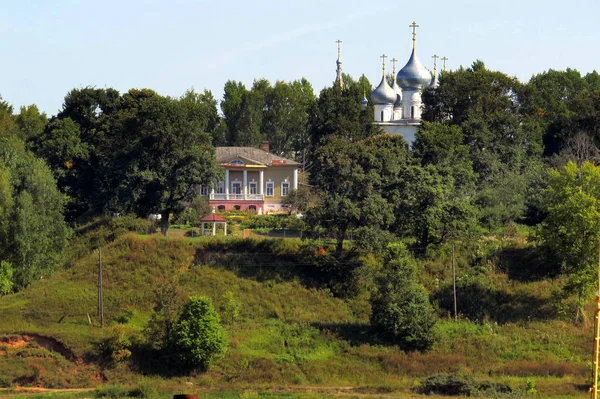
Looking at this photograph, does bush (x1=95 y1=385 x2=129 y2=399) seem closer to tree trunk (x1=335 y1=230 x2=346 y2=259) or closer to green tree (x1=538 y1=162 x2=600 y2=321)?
tree trunk (x1=335 y1=230 x2=346 y2=259)

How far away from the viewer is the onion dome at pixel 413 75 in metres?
80.0

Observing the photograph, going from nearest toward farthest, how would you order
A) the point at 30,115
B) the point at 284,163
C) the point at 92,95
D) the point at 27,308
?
1. the point at 27,308
2. the point at 92,95
3. the point at 284,163
4. the point at 30,115

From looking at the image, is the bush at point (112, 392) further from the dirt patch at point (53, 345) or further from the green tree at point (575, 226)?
the green tree at point (575, 226)

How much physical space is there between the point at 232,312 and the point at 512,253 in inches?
567

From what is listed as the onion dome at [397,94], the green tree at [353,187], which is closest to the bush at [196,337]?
the green tree at [353,187]

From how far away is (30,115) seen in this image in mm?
89562

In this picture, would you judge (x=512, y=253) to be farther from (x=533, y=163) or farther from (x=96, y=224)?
(x=96, y=224)

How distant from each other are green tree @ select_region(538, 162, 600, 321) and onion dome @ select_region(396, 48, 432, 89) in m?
33.1

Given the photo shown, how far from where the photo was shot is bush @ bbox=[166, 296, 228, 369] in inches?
1636

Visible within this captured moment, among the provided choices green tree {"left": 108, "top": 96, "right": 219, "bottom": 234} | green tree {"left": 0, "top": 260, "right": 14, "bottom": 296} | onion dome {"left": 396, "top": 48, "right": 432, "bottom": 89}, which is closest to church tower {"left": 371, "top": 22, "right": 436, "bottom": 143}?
onion dome {"left": 396, "top": 48, "right": 432, "bottom": 89}

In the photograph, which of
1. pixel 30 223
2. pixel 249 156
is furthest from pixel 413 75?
pixel 30 223

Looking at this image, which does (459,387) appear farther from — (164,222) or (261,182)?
(261,182)

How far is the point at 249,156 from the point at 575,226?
31.3m

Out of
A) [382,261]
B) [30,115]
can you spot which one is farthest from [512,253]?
[30,115]
